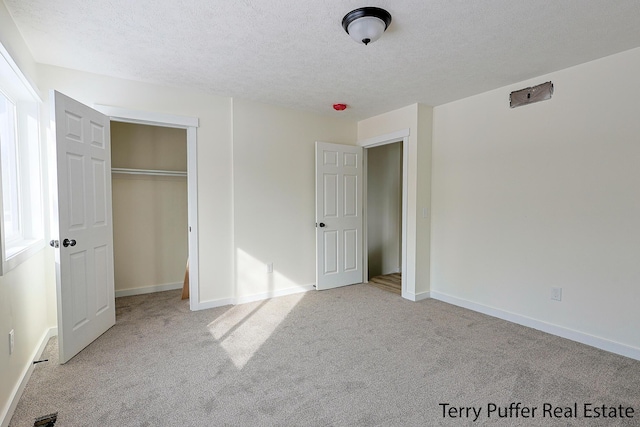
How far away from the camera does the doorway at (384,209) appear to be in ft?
18.0

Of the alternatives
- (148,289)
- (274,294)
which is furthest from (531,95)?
(148,289)

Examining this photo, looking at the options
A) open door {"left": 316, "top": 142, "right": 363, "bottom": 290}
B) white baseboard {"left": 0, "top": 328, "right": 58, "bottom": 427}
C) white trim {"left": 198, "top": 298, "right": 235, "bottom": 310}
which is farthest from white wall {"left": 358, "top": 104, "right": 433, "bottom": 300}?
white baseboard {"left": 0, "top": 328, "right": 58, "bottom": 427}

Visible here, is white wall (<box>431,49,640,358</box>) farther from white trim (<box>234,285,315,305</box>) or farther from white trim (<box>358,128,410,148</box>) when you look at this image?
white trim (<box>234,285,315,305</box>)

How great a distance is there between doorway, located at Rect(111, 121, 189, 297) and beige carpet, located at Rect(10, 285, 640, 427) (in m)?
0.95

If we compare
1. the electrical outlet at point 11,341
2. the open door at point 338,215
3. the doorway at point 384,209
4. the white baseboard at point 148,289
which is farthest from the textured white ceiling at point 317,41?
the white baseboard at point 148,289

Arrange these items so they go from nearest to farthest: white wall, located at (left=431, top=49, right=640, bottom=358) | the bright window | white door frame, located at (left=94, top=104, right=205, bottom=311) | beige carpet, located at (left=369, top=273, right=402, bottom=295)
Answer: the bright window, white wall, located at (left=431, top=49, right=640, bottom=358), white door frame, located at (left=94, top=104, right=205, bottom=311), beige carpet, located at (left=369, top=273, right=402, bottom=295)

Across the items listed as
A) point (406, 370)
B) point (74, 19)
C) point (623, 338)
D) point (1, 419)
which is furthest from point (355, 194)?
point (1, 419)

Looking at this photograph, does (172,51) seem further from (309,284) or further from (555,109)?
(555,109)

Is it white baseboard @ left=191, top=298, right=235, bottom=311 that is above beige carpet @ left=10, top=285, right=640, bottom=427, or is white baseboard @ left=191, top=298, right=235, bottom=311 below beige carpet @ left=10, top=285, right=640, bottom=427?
above

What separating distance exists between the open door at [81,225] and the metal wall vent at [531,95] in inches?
154

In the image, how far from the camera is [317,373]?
7.39ft

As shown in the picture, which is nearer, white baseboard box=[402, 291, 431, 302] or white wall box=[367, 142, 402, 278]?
white baseboard box=[402, 291, 431, 302]

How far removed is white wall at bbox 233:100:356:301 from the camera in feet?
12.3

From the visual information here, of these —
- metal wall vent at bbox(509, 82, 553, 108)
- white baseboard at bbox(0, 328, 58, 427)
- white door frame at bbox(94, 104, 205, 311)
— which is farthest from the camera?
white door frame at bbox(94, 104, 205, 311)
